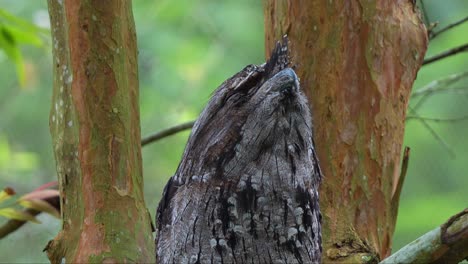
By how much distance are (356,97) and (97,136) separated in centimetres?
124

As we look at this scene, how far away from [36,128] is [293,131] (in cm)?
534

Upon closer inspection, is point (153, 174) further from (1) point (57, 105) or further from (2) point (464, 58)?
(1) point (57, 105)

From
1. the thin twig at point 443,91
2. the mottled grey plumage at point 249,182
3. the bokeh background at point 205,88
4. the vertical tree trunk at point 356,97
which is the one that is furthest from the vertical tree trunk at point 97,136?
the bokeh background at point 205,88

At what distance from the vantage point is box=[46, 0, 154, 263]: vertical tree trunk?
1.97m

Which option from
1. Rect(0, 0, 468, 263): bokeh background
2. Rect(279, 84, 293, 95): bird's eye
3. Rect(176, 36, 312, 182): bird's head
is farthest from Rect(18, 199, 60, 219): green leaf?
Rect(0, 0, 468, 263): bokeh background

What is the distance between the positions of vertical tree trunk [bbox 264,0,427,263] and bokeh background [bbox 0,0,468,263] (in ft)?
9.60

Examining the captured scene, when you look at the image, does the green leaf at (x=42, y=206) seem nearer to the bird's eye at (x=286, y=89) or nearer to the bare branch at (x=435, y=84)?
the bird's eye at (x=286, y=89)

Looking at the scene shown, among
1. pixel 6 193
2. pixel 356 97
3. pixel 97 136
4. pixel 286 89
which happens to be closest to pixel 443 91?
pixel 356 97

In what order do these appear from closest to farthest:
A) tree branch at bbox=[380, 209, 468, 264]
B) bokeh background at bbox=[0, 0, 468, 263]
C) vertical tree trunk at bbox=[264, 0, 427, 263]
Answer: tree branch at bbox=[380, 209, 468, 264], vertical tree trunk at bbox=[264, 0, 427, 263], bokeh background at bbox=[0, 0, 468, 263]

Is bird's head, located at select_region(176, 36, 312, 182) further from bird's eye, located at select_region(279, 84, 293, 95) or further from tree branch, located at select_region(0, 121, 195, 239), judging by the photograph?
tree branch, located at select_region(0, 121, 195, 239)

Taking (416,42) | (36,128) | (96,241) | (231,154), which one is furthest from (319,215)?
(36,128)

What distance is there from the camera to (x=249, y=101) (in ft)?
8.93

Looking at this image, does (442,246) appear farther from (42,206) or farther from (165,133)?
(165,133)

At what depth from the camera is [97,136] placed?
202 centimetres
